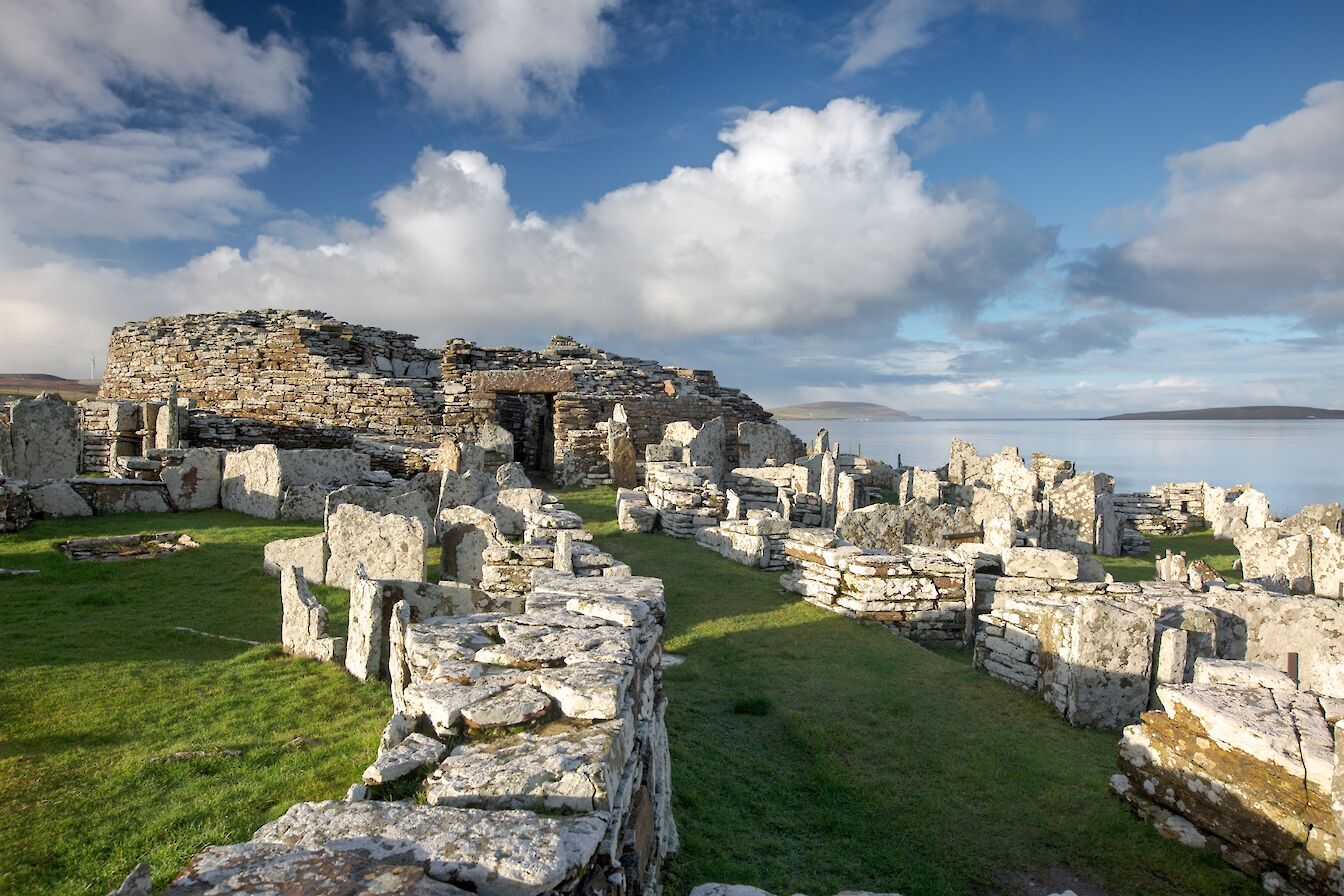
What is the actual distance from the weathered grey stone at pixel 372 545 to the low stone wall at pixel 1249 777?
24.0 feet

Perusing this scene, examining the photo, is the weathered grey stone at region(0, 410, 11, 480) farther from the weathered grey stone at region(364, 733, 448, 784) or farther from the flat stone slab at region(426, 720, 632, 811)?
the flat stone slab at region(426, 720, 632, 811)

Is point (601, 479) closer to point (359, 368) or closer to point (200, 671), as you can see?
point (359, 368)

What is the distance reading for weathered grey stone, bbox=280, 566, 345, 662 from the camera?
657 centimetres

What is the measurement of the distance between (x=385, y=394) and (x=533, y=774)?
20860mm

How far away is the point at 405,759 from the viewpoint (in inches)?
111

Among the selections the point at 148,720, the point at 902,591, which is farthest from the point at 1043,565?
the point at 148,720

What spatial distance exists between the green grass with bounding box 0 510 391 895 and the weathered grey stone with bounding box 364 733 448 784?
147 centimetres

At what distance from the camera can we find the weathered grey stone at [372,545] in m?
8.80

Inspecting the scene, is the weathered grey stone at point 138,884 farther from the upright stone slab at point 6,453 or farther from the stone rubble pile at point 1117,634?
the upright stone slab at point 6,453

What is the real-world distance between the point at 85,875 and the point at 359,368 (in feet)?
69.6

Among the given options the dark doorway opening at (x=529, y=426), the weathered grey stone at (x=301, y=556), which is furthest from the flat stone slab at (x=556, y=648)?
the dark doorway opening at (x=529, y=426)

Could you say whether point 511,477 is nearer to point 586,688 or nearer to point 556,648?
point 556,648

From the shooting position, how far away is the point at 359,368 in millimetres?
22891

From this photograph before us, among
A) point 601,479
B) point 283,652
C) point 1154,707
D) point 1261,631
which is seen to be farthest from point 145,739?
point 601,479
